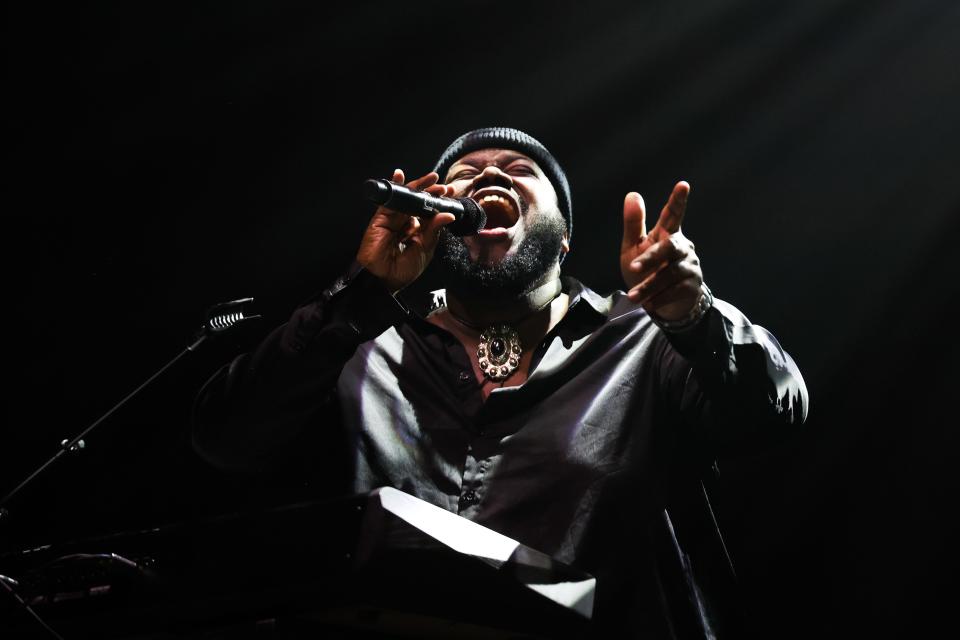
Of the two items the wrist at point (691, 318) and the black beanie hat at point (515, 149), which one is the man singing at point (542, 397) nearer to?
the wrist at point (691, 318)

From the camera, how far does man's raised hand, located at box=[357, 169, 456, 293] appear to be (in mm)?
1630

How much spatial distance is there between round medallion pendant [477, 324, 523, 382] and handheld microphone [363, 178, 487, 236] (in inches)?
16.5

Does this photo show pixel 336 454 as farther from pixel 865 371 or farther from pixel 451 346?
pixel 865 371

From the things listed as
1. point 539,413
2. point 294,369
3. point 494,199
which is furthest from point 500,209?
point 294,369

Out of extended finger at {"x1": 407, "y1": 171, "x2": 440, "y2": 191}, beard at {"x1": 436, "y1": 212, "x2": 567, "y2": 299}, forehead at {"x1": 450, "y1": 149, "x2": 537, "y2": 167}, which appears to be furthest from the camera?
forehead at {"x1": 450, "y1": 149, "x2": 537, "y2": 167}

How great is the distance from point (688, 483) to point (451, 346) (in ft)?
2.21

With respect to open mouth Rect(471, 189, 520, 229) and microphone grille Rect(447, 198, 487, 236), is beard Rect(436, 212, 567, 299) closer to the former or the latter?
open mouth Rect(471, 189, 520, 229)

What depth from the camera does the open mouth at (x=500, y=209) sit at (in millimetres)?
2277

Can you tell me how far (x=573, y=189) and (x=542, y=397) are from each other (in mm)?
1147

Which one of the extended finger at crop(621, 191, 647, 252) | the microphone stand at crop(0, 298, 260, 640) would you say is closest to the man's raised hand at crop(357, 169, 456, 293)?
the microphone stand at crop(0, 298, 260, 640)

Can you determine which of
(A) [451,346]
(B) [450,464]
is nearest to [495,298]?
(A) [451,346]

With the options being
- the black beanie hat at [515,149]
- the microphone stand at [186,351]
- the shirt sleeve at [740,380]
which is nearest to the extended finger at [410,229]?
the microphone stand at [186,351]

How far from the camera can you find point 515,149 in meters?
2.54

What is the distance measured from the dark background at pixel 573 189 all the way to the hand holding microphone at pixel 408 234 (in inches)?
32.5
